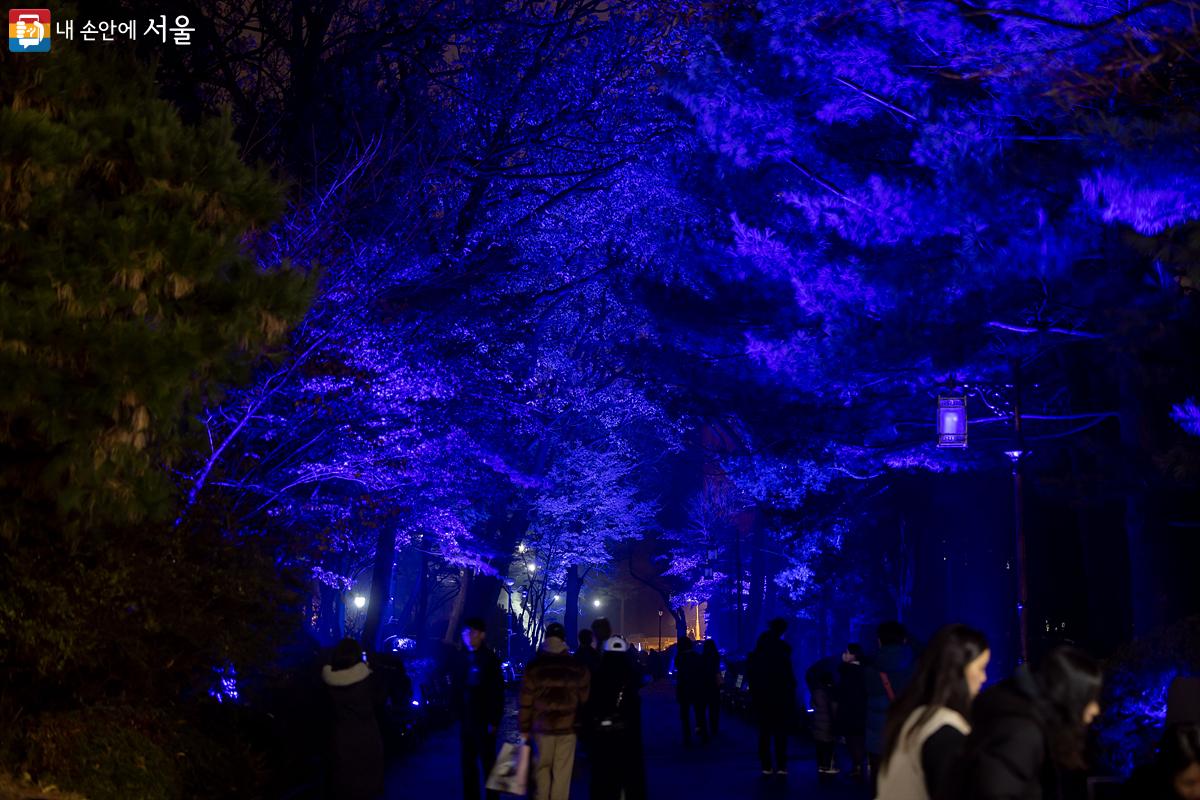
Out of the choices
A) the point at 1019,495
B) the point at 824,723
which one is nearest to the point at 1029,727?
the point at 824,723

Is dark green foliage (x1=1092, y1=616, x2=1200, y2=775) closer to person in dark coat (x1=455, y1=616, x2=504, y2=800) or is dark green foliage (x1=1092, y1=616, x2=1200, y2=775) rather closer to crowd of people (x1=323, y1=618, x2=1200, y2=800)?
crowd of people (x1=323, y1=618, x2=1200, y2=800)

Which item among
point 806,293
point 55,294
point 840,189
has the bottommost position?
point 55,294

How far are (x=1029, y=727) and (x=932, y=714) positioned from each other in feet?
1.71

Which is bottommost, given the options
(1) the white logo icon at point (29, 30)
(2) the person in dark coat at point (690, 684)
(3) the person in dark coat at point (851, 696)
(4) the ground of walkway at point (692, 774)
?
(4) the ground of walkway at point (692, 774)

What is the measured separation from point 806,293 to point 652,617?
331ft

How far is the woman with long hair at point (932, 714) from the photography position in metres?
5.29

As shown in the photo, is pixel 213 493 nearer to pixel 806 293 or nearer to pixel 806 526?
pixel 806 293

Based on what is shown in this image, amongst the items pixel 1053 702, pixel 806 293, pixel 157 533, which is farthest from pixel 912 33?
pixel 1053 702

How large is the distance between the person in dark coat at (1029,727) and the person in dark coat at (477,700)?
326 inches

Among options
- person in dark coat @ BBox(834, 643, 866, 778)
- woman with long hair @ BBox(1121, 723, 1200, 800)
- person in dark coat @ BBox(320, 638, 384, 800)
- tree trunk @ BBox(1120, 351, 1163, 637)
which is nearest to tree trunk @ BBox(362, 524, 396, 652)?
person in dark coat @ BBox(834, 643, 866, 778)

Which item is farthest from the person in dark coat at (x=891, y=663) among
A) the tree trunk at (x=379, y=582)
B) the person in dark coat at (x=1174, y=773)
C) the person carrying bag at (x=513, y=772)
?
the tree trunk at (x=379, y=582)

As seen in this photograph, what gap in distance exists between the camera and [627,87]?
76.0ft

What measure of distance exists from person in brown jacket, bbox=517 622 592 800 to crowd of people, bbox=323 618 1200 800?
0.5 inches

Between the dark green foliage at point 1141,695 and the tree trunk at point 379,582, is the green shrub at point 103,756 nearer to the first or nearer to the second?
the dark green foliage at point 1141,695
